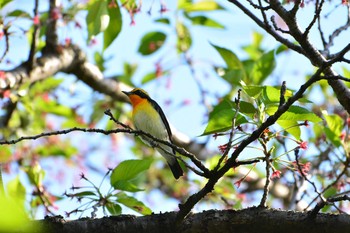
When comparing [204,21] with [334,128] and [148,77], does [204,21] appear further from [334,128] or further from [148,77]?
[334,128]

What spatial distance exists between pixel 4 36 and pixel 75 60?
1.11 m

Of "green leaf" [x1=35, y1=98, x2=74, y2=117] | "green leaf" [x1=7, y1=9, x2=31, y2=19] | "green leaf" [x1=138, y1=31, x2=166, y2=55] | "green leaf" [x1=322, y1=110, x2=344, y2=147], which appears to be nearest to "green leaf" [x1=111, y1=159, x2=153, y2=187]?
"green leaf" [x1=322, y1=110, x2=344, y2=147]

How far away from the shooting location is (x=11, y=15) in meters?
4.17

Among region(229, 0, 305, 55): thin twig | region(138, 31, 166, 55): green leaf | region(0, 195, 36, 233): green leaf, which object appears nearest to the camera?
region(0, 195, 36, 233): green leaf

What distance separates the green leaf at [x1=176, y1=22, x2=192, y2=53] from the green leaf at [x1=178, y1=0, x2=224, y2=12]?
0.54m

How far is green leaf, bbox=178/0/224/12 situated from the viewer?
5.07 m

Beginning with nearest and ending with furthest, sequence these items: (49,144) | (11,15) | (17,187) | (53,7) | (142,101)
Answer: (17,187) < (11,15) < (53,7) < (142,101) < (49,144)

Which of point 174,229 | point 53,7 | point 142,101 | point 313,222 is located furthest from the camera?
point 142,101

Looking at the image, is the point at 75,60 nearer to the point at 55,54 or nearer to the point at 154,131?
the point at 55,54

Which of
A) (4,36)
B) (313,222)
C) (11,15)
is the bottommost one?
(313,222)

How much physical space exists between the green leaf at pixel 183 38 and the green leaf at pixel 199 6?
0.54m

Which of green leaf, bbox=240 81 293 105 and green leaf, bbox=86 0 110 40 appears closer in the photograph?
green leaf, bbox=240 81 293 105

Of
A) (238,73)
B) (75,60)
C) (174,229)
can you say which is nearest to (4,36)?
(75,60)

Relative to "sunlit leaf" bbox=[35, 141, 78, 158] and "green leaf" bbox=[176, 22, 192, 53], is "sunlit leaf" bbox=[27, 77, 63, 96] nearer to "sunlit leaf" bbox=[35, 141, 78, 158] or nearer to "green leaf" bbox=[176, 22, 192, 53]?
"sunlit leaf" bbox=[35, 141, 78, 158]
